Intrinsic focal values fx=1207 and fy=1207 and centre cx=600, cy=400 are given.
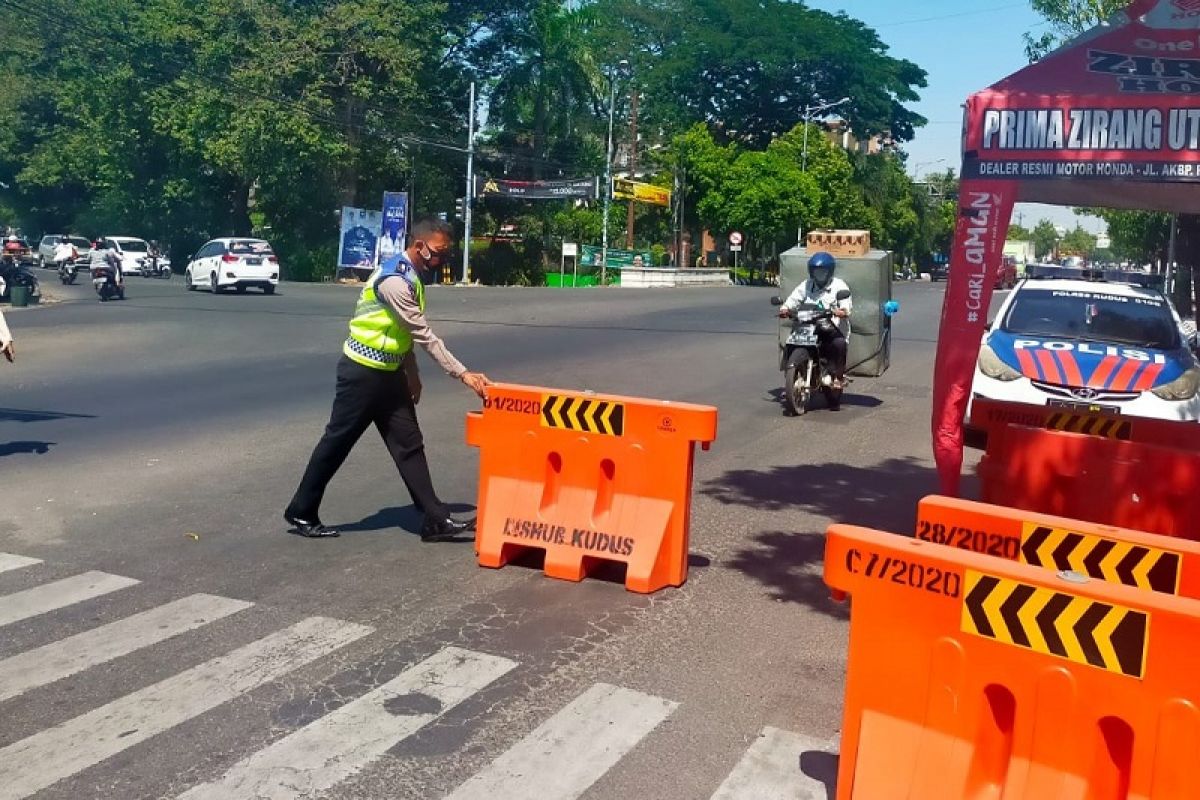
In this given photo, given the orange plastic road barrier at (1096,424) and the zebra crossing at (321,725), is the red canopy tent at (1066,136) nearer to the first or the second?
the orange plastic road barrier at (1096,424)

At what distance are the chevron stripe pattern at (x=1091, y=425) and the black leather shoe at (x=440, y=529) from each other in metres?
3.94

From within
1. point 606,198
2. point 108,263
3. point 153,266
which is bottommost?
point 153,266

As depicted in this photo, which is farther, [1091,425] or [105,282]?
[105,282]

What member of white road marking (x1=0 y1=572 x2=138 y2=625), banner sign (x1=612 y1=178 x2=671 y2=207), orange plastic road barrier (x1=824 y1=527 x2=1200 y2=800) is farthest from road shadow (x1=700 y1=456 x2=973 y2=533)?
banner sign (x1=612 y1=178 x2=671 y2=207)

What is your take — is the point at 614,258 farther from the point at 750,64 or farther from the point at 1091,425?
the point at 1091,425

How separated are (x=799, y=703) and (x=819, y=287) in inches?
362

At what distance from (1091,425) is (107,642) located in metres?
6.21

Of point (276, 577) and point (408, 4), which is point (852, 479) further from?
point (408, 4)

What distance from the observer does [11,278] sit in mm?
28609

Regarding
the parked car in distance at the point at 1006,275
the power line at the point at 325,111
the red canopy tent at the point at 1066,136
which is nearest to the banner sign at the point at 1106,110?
the red canopy tent at the point at 1066,136

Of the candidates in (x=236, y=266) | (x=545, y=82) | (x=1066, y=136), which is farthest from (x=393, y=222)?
(x=1066, y=136)

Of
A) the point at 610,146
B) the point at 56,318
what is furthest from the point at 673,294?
the point at 56,318

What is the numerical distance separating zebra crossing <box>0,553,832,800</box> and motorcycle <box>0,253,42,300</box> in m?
25.3

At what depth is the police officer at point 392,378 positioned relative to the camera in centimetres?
698
